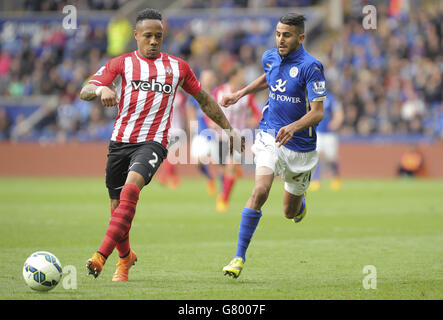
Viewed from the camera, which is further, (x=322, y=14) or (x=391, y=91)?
(x=322, y=14)

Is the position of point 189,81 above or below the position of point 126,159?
above

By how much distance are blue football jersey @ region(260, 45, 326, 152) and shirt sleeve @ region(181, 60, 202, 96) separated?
87cm

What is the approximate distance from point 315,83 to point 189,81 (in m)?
1.18

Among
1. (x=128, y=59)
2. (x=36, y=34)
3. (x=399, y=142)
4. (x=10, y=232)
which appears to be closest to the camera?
(x=128, y=59)

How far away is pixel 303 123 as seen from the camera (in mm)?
7102

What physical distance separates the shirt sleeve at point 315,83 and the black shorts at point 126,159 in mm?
1470

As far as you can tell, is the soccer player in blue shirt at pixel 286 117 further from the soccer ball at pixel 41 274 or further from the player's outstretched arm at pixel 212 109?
the soccer ball at pixel 41 274

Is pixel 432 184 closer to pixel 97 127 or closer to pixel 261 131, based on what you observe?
pixel 97 127

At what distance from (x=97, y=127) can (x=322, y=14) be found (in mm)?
8926

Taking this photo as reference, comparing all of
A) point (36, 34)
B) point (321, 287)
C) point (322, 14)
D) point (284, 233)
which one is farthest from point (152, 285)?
point (36, 34)

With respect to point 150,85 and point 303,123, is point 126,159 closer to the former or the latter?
point 150,85

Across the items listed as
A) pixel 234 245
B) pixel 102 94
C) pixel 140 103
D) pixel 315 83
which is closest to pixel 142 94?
pixel 140 103

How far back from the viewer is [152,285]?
6410mm

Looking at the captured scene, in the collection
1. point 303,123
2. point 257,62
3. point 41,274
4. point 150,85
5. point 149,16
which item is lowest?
point 41,274
